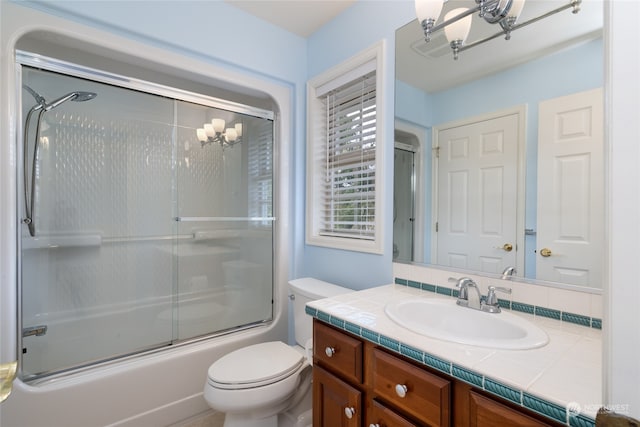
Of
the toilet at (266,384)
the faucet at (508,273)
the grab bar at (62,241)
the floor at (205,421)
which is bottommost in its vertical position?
the floor at (205,421)

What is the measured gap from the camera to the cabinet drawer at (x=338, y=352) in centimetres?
105

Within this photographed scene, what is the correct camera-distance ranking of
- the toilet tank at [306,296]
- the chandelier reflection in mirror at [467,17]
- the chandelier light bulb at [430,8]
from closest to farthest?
the chandelier reflection in mirror at [467,17] < the chandelier light bulb at [430,8] < the toilet tank at [306,296]

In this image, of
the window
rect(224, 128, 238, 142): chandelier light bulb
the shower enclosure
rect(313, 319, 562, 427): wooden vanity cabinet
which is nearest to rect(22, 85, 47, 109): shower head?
the shower enclosure

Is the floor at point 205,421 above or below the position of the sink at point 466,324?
below

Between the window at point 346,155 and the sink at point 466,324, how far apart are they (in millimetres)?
493

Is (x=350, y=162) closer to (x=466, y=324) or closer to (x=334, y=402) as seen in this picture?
(x=466, y=324)

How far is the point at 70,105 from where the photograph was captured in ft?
6.09

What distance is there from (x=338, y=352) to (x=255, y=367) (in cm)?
58

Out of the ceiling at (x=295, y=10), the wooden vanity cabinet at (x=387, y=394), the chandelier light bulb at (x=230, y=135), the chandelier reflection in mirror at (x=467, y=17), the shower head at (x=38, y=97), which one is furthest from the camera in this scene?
the chandelier light bulb at (x=230, y=135)

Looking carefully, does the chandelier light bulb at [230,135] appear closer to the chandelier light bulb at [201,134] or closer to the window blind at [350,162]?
the chandelier light bulb at [201,134]

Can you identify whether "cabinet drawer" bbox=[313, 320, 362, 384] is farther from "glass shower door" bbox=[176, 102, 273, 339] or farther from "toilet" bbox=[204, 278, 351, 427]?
"glass shower door" bbox=[176, 102, 273, 339]

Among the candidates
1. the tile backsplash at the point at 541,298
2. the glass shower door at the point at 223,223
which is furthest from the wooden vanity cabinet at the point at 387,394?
the glass shower door at the point at 223,223

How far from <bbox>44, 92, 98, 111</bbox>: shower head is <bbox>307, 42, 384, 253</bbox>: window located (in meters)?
1.39

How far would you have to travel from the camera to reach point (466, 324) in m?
1.17
